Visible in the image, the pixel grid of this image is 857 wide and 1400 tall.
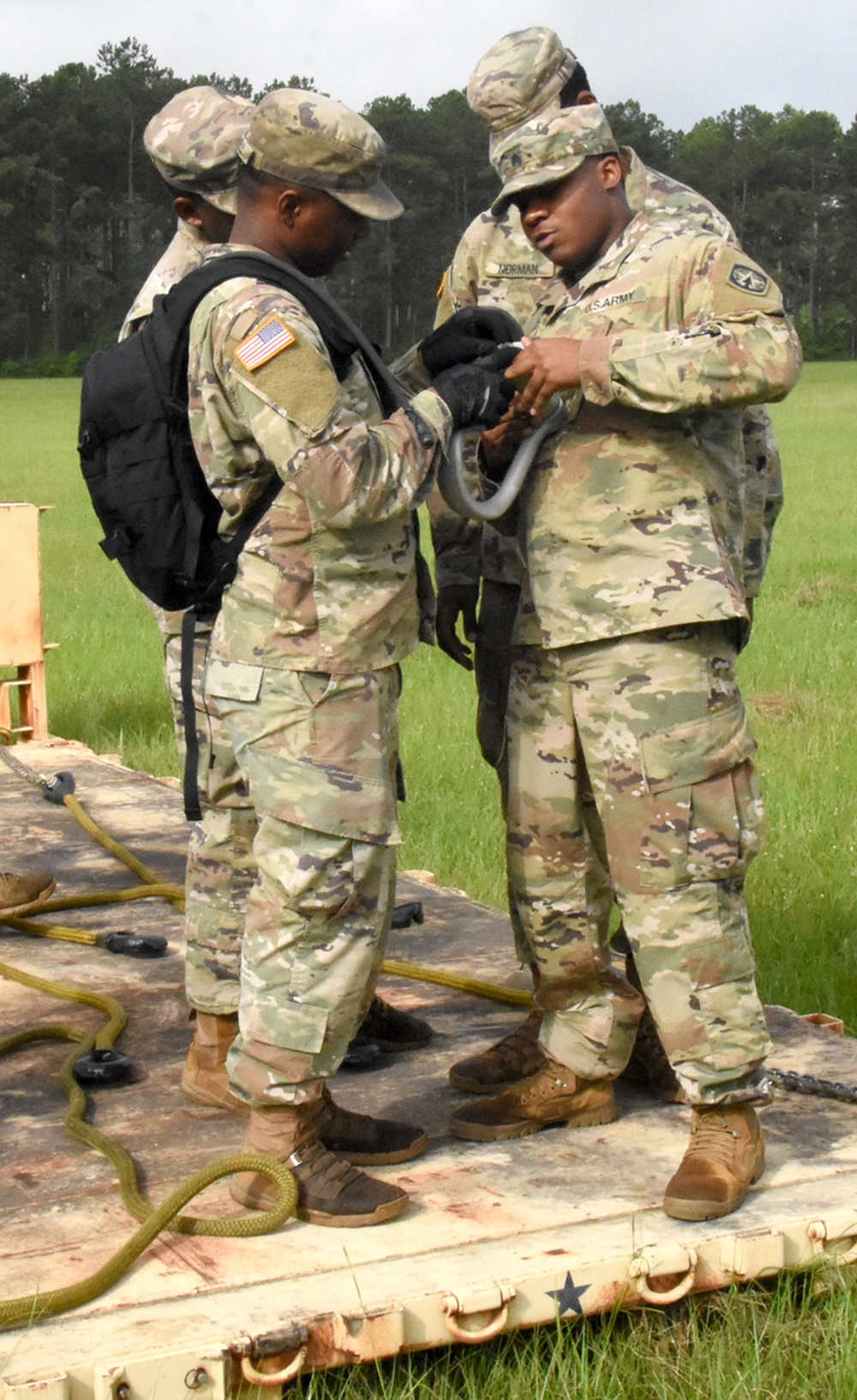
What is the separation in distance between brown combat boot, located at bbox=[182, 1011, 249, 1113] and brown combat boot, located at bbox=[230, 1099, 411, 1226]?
1.58 feet

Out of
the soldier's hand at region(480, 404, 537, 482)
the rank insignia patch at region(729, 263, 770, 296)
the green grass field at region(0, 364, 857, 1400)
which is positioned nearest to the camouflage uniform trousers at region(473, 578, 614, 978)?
the soldier's hand at region(480, 404, 537, 482)

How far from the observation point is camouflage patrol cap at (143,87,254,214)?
4.14m

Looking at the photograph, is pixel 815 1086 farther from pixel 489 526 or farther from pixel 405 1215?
pixel 489 526

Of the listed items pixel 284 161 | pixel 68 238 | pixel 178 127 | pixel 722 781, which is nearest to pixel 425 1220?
pixel 722 781

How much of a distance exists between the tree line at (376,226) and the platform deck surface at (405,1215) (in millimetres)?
57708

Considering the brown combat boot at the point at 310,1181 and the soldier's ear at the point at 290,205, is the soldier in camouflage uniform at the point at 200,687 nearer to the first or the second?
the soldier's ear at the point at 290,205

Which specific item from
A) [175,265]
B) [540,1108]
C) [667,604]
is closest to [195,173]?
[175,265]

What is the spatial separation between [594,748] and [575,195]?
3.27 ft

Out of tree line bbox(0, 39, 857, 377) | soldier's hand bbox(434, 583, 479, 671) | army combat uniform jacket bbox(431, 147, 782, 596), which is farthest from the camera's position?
tree line bbox(0, 39, 857, 377)

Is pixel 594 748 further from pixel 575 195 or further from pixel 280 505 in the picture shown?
pixel 575 195

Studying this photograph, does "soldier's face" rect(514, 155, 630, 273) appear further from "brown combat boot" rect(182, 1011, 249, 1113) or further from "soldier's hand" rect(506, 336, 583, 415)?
"brown combat boot" rect(182, 1011, 249, 1113)

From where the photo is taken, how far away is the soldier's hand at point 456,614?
3975 millimetres

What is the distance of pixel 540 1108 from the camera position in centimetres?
359

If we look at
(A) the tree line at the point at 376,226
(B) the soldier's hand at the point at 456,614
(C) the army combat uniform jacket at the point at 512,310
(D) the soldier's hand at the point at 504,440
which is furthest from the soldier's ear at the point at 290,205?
(A) the tree line at the point at 376,226
